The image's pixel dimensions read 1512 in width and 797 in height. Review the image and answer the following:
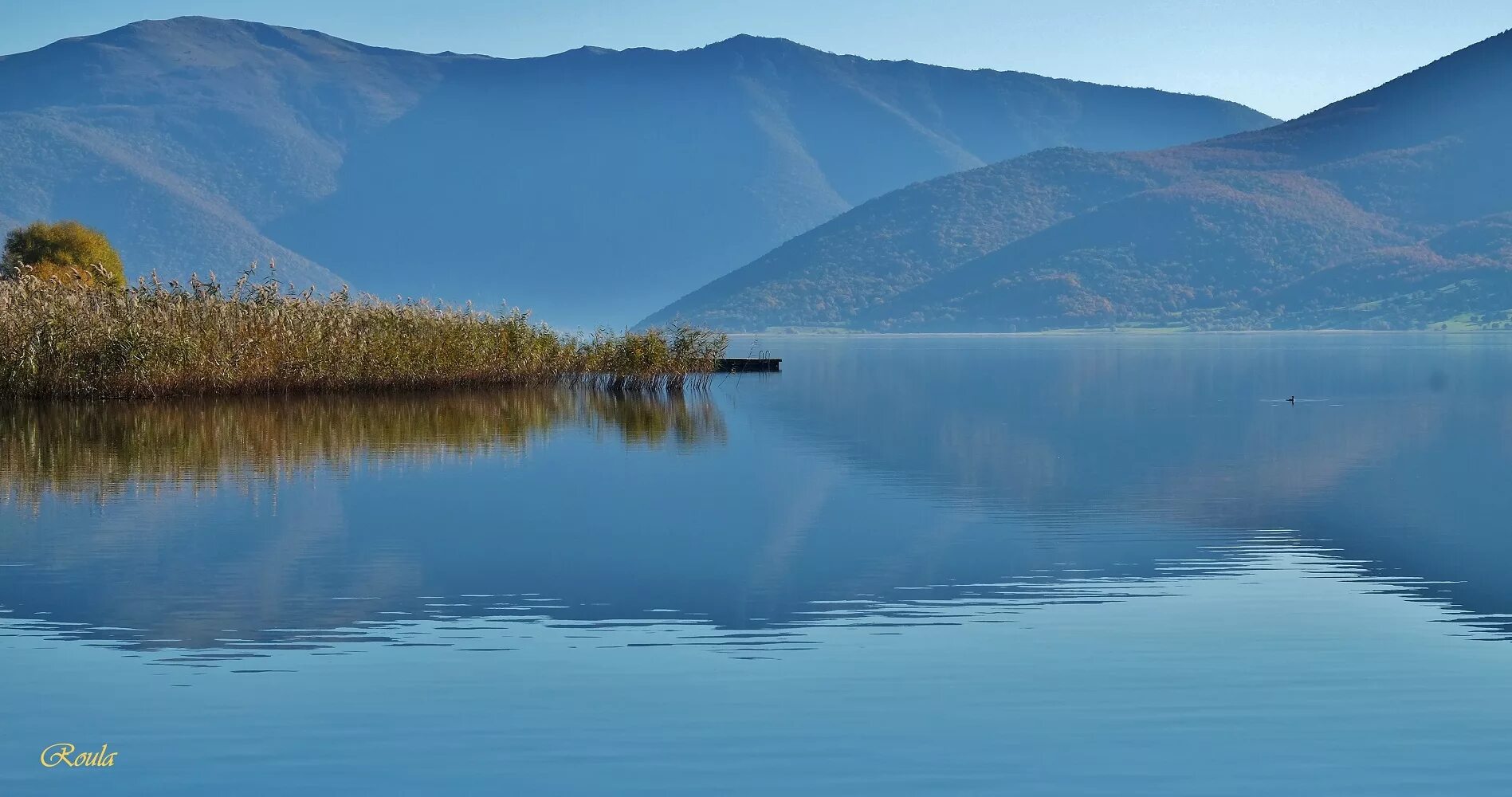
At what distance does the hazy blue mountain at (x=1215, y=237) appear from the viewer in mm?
161125

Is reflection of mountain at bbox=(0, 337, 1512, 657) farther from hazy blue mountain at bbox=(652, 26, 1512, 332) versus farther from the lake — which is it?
hazy blue mountain at bbox=(652, 26, 1512, 332)

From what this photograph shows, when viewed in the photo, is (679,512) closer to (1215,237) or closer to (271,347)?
(271,347)

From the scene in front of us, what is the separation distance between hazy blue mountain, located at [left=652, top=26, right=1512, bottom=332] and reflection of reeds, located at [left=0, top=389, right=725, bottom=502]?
132704 mm

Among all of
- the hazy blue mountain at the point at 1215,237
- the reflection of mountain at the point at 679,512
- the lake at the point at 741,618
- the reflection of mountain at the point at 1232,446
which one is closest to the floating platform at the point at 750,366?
the reflection of mountain at the point at 1232,446

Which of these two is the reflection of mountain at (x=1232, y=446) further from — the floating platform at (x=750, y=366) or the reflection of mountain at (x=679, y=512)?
the floating platform at (x=750, y=366)

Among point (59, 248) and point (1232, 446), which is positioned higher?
point (59, 248)

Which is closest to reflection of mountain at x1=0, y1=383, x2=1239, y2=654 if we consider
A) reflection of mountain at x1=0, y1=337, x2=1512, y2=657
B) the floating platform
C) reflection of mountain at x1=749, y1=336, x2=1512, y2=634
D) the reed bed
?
reflection of mountain at x1=0, y1=337, x2=1512, y2=657

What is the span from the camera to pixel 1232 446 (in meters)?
24.7

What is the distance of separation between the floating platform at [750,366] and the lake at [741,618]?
85.5ft

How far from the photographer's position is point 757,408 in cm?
3438

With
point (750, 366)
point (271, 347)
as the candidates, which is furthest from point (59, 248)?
point (271, 347)

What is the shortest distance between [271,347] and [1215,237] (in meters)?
150

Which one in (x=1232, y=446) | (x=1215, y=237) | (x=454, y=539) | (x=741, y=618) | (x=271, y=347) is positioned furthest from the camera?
(x=1215, y=237)

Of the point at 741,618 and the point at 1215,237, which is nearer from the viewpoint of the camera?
the point at 741,618
